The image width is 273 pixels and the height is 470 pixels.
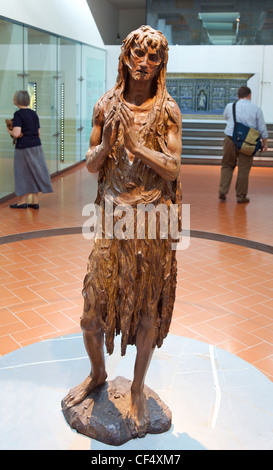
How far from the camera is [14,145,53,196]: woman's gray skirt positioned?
8.06 m

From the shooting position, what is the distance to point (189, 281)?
5.36 meters

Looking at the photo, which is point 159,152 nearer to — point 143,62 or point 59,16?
point 143,62

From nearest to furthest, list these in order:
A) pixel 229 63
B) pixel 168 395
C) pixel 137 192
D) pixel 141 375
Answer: pixel 137 192
pixel 141 375
pixel 168 395
pixel 229 63

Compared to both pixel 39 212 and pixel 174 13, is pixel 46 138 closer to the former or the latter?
pixel 39 212

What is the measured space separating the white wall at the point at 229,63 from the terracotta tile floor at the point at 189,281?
785 cm

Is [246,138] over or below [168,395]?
over

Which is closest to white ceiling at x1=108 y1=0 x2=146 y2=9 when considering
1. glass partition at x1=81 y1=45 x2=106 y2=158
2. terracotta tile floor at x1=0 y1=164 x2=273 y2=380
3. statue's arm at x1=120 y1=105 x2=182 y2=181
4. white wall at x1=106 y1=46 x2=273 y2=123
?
white wall at x1=106 y1=46 x2=273 y2=123

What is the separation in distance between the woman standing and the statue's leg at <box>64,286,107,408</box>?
5.56 metres

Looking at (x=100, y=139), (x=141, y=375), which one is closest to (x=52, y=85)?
(x=100, y=139)

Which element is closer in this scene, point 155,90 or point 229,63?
point 155,90

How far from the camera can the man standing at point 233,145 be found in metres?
8.56

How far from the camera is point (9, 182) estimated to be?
909 cm

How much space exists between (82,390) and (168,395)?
0.53 meters
